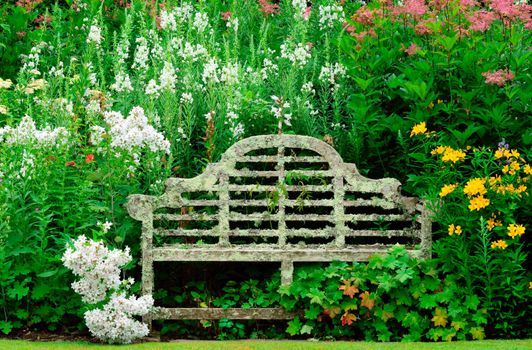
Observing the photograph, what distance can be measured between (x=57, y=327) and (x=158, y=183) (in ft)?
4.09

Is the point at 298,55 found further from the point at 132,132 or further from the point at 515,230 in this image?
the point at 515,230

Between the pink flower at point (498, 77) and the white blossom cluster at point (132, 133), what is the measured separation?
7.47ft

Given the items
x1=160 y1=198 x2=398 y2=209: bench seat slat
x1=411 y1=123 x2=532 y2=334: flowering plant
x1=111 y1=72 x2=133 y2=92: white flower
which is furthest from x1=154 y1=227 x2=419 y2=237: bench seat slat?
x1=111 y1=72 x2=133 y2=92: white flower

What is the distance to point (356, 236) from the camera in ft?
21.6

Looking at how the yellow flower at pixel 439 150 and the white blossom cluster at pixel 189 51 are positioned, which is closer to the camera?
the yellow flower at pixel 439 150

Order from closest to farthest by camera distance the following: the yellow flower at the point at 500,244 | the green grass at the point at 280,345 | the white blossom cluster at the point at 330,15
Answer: the green grass at the point at 280,345 → the yellow flower at the point at 500,244 → the white blossom cluster at the point at 330,15

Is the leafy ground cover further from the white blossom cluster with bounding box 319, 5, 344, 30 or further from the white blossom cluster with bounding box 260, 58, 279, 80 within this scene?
the white blossom cluster with bounding box 319, 5, 344, 30

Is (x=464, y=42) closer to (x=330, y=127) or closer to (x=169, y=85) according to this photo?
(x=330, y=127)

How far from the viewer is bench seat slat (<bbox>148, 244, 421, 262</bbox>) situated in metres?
6.12

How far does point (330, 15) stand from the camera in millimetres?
8422

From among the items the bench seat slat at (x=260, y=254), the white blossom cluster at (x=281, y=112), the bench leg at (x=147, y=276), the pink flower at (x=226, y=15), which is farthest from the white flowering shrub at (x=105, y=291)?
the pink flower at (x=226, y=15)

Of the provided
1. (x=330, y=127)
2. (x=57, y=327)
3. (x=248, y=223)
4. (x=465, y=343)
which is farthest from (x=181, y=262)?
(x=465, y=343)

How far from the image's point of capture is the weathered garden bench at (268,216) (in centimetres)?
613

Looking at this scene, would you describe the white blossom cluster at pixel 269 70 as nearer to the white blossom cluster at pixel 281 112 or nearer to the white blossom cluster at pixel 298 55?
the white blossom cluster at pixel 298 55
